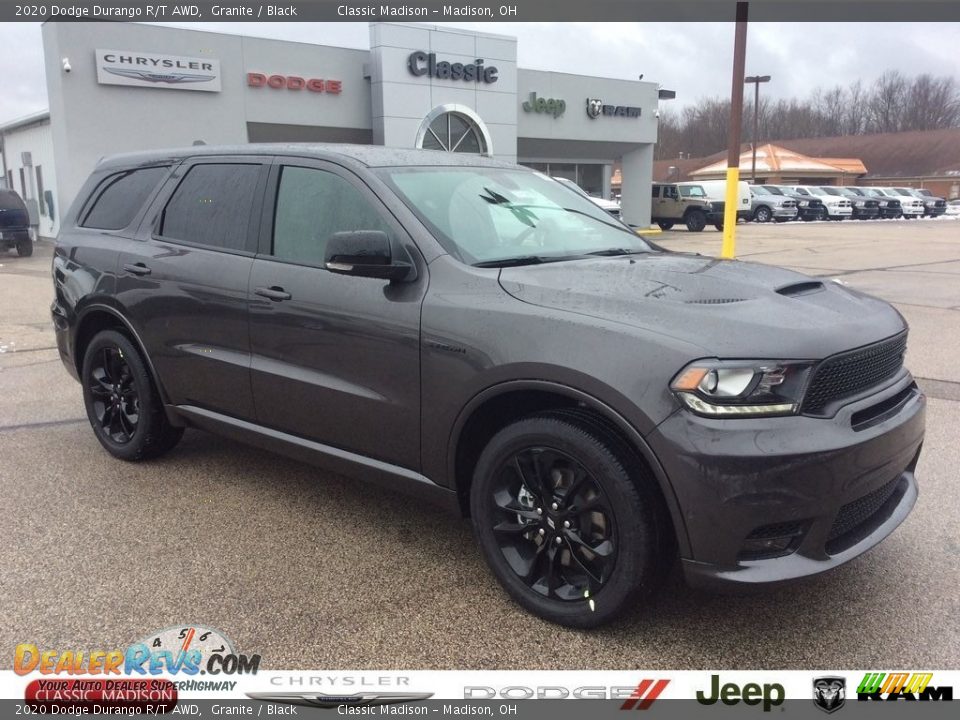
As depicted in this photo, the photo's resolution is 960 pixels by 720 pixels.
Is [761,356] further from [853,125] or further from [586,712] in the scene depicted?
[853,125]

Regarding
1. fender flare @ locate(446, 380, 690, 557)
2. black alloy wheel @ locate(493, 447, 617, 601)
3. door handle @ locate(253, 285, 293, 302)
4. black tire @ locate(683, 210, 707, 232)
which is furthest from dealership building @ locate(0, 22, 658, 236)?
black alloy wheel @ locate(493, 447, 617, 601)

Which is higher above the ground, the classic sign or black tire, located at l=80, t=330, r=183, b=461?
the classic sign

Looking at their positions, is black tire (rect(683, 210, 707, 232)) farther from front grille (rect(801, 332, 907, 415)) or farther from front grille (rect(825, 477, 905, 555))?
front grille (rect(825, 477, 905, 555))

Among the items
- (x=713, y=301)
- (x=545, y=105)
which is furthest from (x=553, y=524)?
(x=545, y=105)

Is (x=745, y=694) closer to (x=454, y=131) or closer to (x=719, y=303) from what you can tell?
(x=719, y=303)

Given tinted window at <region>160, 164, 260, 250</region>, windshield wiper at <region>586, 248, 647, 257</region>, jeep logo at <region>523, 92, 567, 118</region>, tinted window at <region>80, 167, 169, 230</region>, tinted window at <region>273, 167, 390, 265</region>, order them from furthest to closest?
jeep logo at <region>523, 92, 567, 118</region> < tinted window at <region>80, 167, 169, 230</region> < tinted window at <region>160, 164, 260, 250</region> < windshield wiper at <region>586, 248, 647, 257</region> < tinted window at <region>273, 167, 390, 265</region>

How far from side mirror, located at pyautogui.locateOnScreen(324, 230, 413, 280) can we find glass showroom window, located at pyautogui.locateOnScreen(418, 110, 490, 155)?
21.4 m

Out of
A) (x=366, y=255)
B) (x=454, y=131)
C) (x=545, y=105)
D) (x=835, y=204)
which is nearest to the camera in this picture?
(x=366, y=255)

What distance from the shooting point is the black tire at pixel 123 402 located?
465 cm

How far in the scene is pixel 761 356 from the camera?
8.51 feet

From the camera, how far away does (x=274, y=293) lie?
12.4 feet

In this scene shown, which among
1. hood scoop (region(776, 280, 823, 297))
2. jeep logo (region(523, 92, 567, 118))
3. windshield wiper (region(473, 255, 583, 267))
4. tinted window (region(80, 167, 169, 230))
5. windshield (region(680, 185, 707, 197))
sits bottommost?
windshield (region(680, 185, 707, 197))

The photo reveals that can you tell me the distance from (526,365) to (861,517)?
1293 mm

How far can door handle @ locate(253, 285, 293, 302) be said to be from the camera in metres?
3.74
